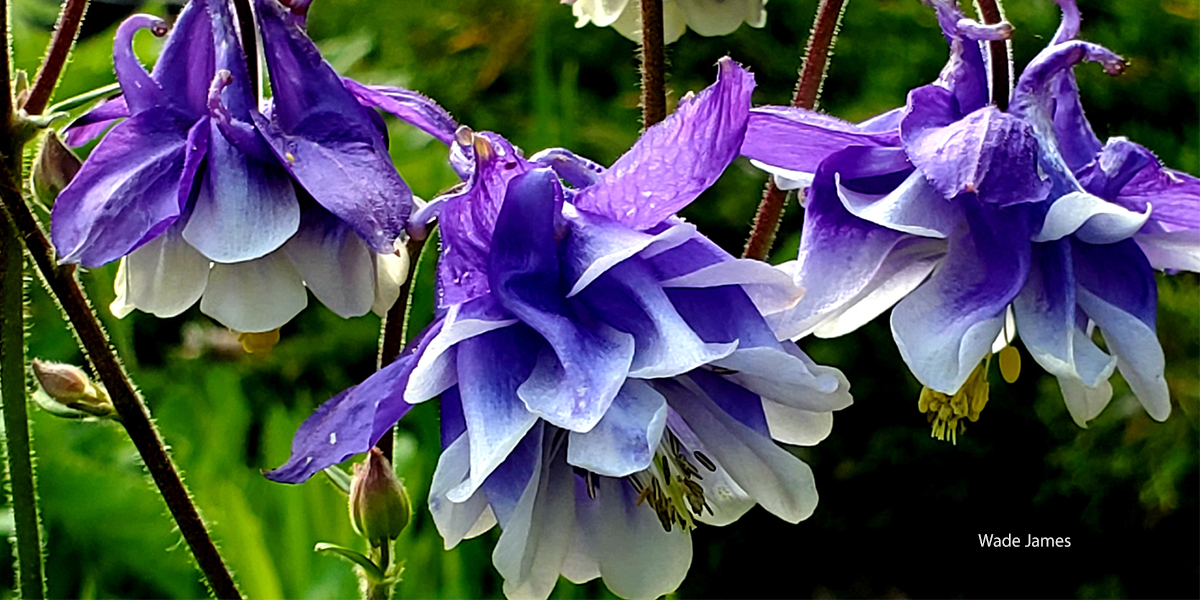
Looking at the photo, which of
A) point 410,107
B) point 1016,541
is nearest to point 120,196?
point 410,107

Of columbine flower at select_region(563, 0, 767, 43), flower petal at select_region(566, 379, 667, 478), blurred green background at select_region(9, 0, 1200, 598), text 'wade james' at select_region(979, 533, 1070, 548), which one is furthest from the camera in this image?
blurred green background at select_region(9, 0, 1200, 598)

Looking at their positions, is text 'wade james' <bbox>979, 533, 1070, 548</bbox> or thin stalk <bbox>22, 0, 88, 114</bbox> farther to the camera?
text 'wade james' <bbox>979, 533, 1070, 548</bbox>

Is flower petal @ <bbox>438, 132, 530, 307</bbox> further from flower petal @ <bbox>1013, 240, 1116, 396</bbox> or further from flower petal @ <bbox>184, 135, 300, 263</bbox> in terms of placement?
flower petal @ <bbox>1013, 240, 1116, 396</bbox>

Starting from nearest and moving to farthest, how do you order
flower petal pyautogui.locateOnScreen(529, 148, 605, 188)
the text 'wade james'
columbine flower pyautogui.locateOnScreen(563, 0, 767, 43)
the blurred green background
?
flower petal pyautogui.locateOnScreen(529, 148, 605, 188)
columbine flower pyautogui.locateOnScreen(563, 0, 767, 43)
the text 'wade james'
the blurred green background

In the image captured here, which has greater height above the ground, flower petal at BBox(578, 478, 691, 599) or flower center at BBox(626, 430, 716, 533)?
flower center at BBox(626, 430, 716, 533)

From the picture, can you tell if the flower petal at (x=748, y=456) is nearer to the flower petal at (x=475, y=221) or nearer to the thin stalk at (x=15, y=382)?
the flower petal at (x=475, y=221)

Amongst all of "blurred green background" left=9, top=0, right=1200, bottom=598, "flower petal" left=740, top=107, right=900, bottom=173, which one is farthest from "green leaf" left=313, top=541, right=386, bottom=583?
"blurred green background" left=9, top=0, right=1200, bottom=598
